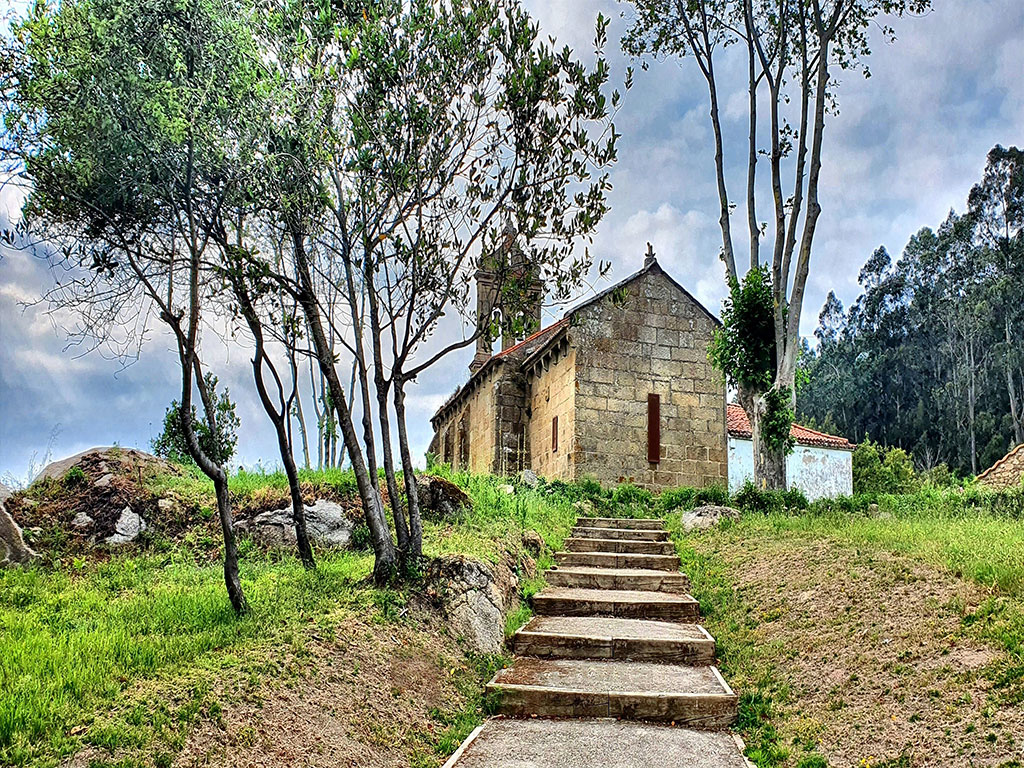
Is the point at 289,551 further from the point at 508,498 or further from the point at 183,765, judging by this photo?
the point at 183,765

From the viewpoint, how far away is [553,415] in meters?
21.0

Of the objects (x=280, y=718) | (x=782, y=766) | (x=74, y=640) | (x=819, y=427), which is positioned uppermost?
(x=819, y=427)

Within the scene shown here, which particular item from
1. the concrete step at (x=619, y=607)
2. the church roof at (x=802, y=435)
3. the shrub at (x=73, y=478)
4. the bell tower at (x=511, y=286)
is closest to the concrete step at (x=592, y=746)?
the concrete step at (x=619, y=607)

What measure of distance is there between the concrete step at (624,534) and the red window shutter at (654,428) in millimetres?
6465

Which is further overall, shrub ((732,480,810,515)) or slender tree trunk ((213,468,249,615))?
shrub ((732,480,810,515))

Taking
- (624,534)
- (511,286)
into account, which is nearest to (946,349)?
(624,534)

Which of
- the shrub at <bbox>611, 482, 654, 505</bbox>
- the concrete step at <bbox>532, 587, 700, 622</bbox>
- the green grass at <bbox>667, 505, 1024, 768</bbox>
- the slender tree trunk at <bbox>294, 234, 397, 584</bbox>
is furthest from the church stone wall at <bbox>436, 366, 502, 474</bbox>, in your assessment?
the slender tree trunk at <bbox>294, 234, 397, 584</bbox>

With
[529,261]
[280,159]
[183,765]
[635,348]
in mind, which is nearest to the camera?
[183,765]

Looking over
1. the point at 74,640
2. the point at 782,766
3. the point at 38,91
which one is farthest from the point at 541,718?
the point at 38,91

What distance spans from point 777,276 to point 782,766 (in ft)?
43.2

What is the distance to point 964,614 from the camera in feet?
21.6

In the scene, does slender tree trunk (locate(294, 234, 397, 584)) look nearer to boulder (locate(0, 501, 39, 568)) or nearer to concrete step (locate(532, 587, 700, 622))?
concrete step (locate(532, 587, 700, 622))

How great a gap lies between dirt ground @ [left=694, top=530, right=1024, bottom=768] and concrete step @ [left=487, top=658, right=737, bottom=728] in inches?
22.0

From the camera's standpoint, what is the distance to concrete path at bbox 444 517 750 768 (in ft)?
18.8
